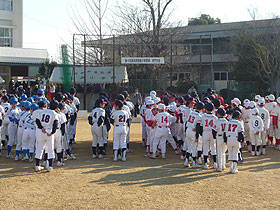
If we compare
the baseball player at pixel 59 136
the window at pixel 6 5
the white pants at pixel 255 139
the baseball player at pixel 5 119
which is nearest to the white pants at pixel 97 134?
the baseball player at pixel 59 136

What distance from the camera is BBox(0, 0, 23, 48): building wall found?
153ft

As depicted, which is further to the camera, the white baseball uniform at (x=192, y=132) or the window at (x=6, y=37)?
the window at (x=6, y=37)

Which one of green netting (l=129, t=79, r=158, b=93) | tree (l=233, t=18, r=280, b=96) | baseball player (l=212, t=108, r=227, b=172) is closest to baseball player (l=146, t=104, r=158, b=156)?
baseball player (l=212, t=108, r=227, b=172)

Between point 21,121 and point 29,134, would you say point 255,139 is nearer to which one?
point 29,134

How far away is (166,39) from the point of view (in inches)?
1131

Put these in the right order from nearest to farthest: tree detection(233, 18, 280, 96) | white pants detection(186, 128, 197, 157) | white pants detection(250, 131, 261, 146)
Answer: white pants detection(186, 128, 197, 157) → white pants detection(250, 131, 261, 146) → tree detection(233, 18, 280, 96)

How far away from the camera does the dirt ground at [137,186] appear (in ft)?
23.7

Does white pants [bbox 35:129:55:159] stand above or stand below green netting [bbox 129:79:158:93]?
below

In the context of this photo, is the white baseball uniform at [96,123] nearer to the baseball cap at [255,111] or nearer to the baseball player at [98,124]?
the baseball player at [98,124]

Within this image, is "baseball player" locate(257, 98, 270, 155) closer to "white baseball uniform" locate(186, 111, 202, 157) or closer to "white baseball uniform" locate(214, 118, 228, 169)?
"white baseball uniform" locate(214, 118, 228, 169)

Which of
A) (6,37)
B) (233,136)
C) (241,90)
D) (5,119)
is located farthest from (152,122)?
(6,37)

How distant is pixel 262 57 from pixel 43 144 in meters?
22.5

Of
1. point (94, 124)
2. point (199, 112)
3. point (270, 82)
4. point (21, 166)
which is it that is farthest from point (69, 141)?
point (270, 82)

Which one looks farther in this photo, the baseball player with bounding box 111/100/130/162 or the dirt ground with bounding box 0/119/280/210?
the baseball player with bounding box 111/100/130/162
